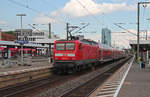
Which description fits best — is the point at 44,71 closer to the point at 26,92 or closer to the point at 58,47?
the point at 58,47

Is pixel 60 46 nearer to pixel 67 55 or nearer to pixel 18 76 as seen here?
pixel 67 55

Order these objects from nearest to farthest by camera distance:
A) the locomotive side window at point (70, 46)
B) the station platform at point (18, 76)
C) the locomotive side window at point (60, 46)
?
the station platform at point (18, 76), the locomotive side window at point (70, 46), the locomotive side window at point (60, 46)

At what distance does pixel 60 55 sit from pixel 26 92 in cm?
873

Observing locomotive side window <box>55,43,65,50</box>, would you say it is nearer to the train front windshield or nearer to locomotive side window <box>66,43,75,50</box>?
the train front windshield

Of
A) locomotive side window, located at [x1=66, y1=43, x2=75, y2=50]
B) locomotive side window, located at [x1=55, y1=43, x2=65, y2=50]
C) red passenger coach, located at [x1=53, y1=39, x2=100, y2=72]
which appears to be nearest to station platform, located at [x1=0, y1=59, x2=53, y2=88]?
red passenger coach, located at [x1=53, y1=39, x2=100, y2=72]

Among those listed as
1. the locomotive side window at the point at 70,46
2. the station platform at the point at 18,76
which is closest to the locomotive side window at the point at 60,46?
the locomotive side window at the point at 70,46

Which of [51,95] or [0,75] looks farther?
[0,75]

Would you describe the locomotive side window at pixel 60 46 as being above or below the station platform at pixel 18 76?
above

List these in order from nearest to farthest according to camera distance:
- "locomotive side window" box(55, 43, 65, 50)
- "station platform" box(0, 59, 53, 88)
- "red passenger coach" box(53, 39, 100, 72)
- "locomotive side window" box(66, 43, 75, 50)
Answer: "station platform" box(0, 59, 53, 88)
"red passenger coach" box(53, 39, 100, 72)
"locomotive side window" box(66, 43, 75, 50)
"locomotive side window" box(55, 43, 65, 50)

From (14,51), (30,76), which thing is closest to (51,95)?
(30,76)

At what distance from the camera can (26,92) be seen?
1224cm

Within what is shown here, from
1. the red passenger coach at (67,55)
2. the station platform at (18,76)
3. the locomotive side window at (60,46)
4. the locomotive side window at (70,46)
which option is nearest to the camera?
the station platform at (18,76)

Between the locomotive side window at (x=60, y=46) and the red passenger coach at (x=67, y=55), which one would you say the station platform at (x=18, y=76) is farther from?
the locomotive side window at (x=60, y=46)

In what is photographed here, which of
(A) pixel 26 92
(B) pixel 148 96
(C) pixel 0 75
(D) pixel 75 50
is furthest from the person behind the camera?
(D) pixel 75 50
